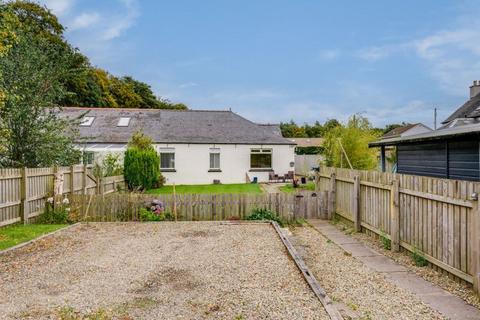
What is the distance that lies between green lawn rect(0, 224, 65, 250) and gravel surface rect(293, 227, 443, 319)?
6.21 m

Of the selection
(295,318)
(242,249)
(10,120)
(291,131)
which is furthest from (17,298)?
(291,131)

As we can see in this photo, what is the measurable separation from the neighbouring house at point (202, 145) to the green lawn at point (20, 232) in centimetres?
1321

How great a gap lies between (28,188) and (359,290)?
9292 millimetres

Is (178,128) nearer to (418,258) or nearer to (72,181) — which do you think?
(72,181)

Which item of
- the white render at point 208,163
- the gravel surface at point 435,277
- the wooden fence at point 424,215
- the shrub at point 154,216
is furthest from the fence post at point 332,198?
the white render at point 208,163

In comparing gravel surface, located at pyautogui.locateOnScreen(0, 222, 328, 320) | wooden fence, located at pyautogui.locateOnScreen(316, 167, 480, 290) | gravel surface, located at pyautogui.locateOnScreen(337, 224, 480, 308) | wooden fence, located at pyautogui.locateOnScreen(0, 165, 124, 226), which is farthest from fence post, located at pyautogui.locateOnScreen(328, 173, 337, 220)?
wooden fence, located at pyautogui.locateOnScreen(0, 165, 124, 226)

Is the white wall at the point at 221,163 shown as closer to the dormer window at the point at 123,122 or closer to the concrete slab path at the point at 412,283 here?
the dormer window at the point at 123,122

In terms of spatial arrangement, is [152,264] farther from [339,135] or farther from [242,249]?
[339,135]

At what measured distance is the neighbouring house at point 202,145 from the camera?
24.9m

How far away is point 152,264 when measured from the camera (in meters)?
6.73

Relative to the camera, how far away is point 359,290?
534 centimetres

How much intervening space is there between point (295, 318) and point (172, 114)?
82.3 ft

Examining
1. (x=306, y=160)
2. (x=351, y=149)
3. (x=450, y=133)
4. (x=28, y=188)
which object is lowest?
(x=28, y=188)

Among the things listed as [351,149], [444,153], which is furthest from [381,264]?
[351,149]
